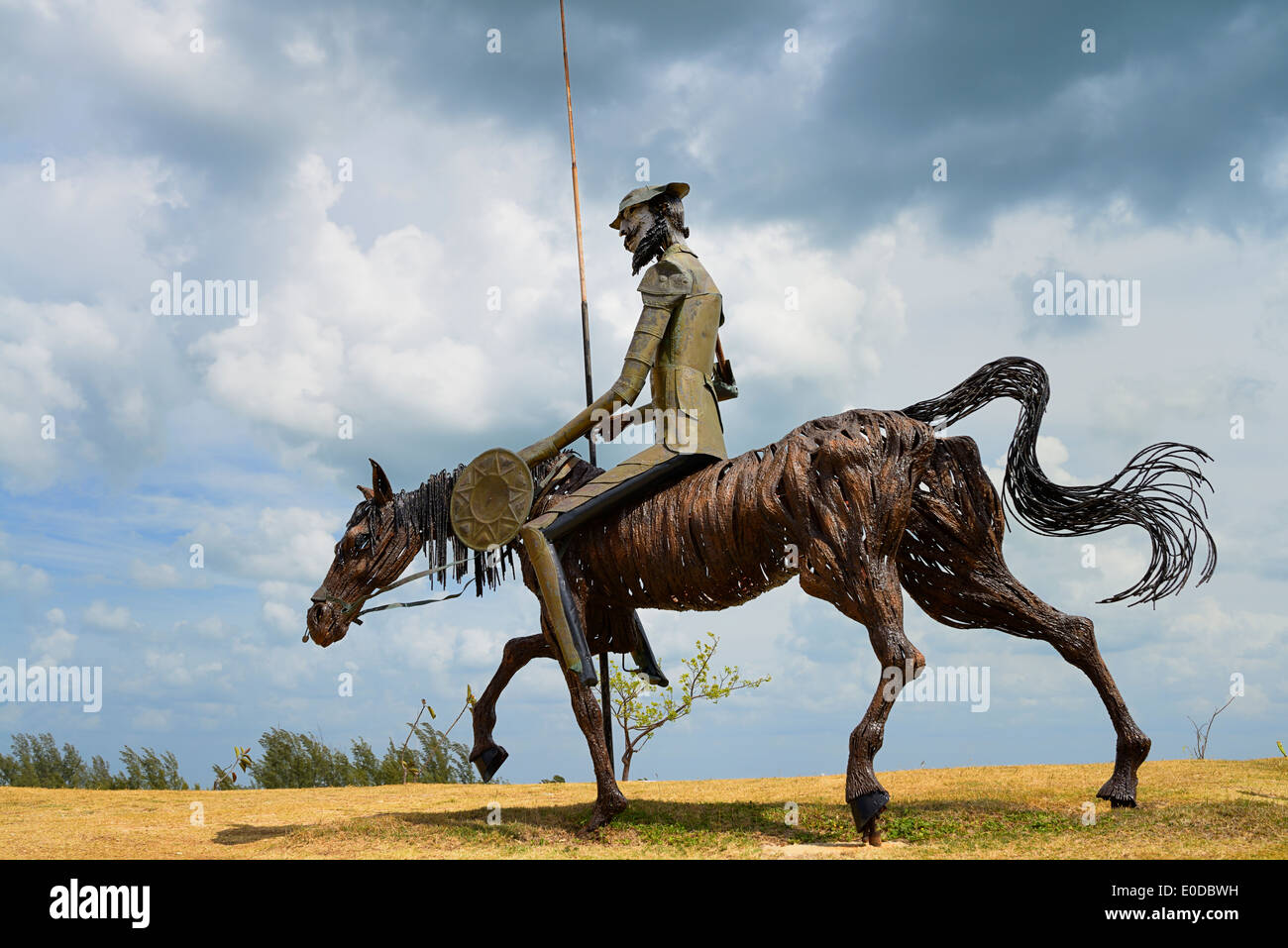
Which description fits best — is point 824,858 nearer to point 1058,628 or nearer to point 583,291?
point 1058,628

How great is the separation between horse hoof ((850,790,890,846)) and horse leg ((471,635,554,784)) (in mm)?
3012

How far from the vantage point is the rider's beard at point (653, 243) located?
8.32 meters

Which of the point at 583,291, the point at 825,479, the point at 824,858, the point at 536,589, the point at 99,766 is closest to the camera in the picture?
the point at 824,858

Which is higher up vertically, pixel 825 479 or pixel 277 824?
pixel 825 479

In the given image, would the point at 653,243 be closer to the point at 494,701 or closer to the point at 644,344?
the point at 644,344

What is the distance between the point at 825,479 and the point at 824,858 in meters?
2.34

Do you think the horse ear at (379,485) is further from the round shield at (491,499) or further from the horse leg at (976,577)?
the horse leg at (976,577)

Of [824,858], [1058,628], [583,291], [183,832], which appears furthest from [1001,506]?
[183,832]

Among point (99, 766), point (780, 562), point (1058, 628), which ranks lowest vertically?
point (99, 766)

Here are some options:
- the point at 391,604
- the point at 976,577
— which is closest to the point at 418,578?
the point at 391,604

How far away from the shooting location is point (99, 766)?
Result: 15.1 m

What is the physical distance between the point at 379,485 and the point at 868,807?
455 centimetres

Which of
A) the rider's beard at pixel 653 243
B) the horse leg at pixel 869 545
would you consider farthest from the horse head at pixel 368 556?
the horse leg at pixel 869 545

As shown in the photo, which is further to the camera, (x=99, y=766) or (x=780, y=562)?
(x=99, y=766)
